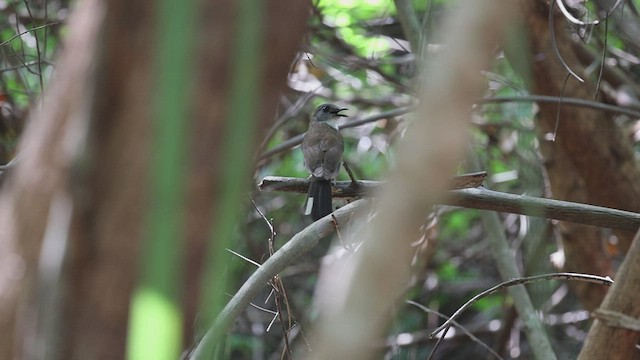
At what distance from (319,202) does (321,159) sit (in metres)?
0.55

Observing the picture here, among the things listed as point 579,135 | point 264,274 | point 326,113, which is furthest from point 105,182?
point 326,113

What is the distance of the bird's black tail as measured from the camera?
4.23 metres

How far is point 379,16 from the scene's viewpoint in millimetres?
5867

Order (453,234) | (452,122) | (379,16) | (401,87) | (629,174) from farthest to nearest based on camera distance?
1. (453,234)
2. (379,16)
3. (401,87)
4. (629,174)
5. (452,122)

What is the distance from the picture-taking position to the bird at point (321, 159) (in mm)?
4281

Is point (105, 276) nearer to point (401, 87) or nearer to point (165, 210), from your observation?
point (165, 210)

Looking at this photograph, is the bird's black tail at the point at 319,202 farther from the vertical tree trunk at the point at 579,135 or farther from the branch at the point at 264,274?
the branch at the point at 264,274

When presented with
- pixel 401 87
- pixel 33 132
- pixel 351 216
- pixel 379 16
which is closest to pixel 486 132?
pixel 401 87

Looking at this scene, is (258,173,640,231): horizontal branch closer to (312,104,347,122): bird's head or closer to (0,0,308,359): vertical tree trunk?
(0,0,308,359): vertical tree trunk

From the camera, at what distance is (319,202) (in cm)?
429

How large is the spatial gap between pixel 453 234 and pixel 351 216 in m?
4.31

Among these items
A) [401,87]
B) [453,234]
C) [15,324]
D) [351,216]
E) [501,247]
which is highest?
[15,324]

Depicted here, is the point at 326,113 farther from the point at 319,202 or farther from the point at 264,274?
the point at 264,274

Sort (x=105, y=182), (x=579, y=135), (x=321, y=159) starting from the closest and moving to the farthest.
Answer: (x=105, y=182), (x=579, y=135), (x=321, y=159)
